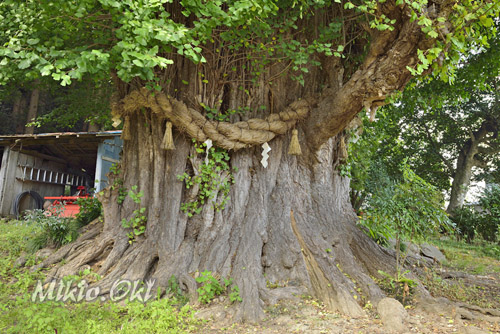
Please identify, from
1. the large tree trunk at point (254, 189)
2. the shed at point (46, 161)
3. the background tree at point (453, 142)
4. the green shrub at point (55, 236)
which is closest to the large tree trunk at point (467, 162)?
the background tree at point (453, 142)

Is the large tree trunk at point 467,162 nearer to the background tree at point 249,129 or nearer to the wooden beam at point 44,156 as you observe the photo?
the background tree at point 249,129

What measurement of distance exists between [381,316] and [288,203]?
201cm

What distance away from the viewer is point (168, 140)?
4539mm

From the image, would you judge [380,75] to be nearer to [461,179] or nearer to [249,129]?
[249,129]

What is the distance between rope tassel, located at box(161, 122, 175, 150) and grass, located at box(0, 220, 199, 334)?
6.43 feet

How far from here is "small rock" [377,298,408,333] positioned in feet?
10.3

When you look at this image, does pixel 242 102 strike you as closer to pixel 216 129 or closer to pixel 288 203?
pixel 216 129

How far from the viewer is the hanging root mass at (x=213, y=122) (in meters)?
4.51

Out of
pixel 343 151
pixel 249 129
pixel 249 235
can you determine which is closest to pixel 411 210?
pixel 343 151

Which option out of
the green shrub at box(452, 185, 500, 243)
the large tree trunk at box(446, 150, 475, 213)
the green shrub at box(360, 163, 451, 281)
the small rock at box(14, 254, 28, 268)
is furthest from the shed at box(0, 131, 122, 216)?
the large tree trunk at box(446, 150, 475, 213)

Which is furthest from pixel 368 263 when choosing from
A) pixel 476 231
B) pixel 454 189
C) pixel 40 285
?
pixel 454 189

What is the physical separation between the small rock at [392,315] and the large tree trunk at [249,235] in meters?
0.26

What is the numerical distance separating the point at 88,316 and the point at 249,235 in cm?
207

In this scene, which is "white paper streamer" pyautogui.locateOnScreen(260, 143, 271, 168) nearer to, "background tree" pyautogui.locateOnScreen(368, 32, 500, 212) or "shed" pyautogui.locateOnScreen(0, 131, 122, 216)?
"shed" pyautogui.locateOnScreen(0, 131, 122, 216)
